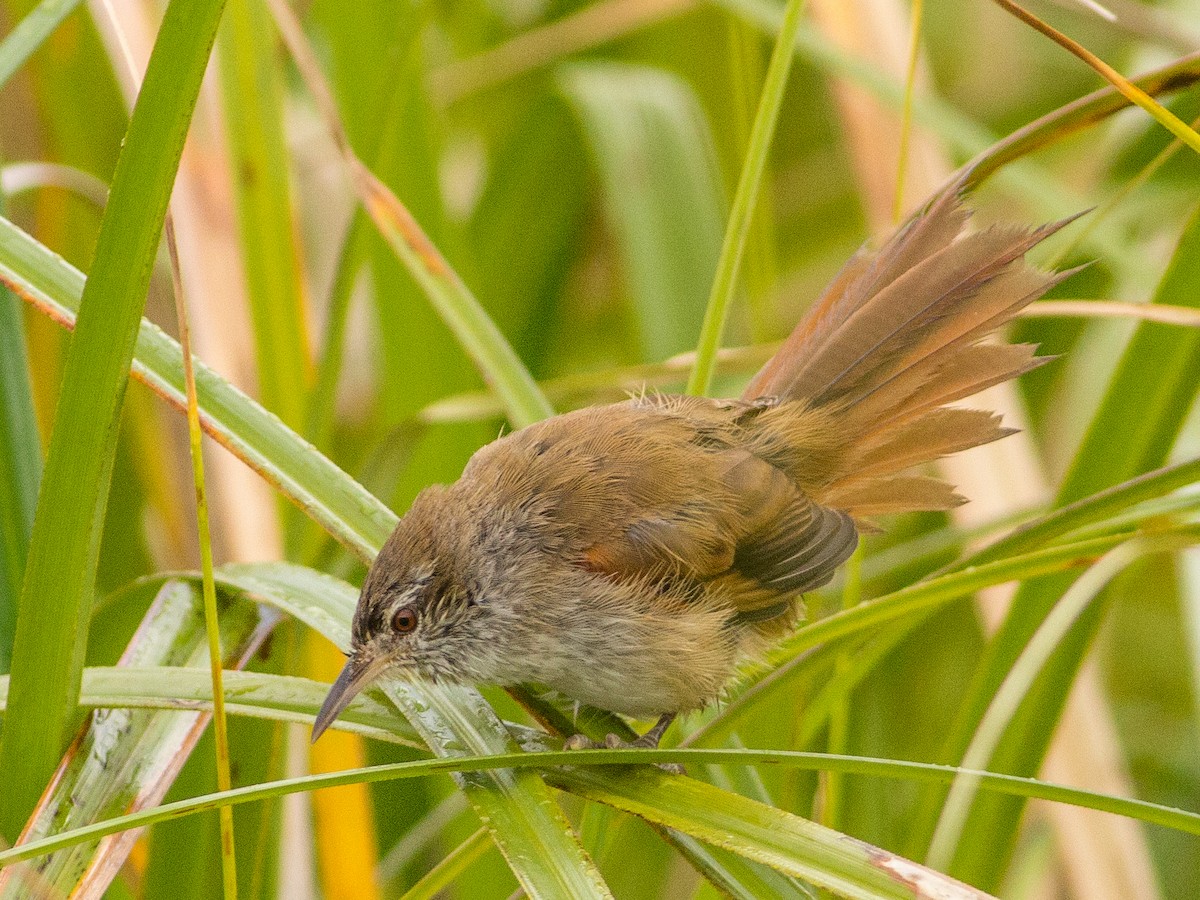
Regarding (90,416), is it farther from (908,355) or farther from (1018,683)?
(908,355)

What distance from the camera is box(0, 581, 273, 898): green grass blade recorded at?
137cm

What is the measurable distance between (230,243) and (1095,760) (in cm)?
229

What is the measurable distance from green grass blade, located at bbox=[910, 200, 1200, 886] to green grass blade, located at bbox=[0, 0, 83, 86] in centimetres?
175

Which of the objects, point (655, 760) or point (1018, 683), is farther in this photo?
point (1018, 683)

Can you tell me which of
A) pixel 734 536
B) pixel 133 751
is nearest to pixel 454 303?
pixel 734 536

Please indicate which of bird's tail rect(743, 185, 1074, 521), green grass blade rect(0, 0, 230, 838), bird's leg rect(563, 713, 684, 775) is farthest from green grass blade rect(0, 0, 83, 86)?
bird's tail rect(743, 185, 1074, 521)

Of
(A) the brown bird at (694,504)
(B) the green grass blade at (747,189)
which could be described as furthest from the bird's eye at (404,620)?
(B) the green grass blade at (747,189)

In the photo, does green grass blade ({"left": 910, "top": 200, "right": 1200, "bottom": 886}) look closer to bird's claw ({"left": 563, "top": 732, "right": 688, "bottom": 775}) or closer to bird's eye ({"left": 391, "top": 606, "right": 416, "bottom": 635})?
bird's claw ({"left": 563, "top": 732, "right": 688, "bottom": 775})

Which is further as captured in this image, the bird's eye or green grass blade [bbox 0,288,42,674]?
the bird's eye

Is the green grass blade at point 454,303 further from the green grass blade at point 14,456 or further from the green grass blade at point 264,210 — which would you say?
the green grass blade at point 14,456

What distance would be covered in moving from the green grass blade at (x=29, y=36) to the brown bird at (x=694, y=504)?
91 cm

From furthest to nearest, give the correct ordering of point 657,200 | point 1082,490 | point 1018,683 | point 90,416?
point 657,200
point 1082,490
point 1018,683
point 90,416

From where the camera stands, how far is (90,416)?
1291mm

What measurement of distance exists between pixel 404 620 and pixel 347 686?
0.27 m
